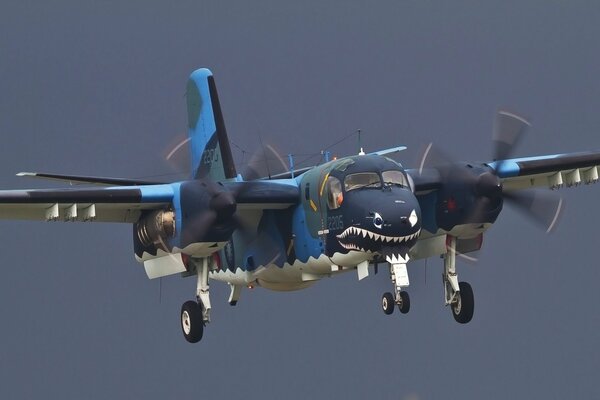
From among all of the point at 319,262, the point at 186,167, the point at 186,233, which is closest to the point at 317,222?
the point at 319,262

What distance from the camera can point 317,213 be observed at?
3638 cm

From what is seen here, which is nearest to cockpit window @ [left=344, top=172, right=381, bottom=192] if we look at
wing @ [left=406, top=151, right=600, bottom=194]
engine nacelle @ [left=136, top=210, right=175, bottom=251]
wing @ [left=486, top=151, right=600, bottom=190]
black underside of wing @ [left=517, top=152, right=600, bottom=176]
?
wing @ [left=406, top=151, right=600, bottom=194]

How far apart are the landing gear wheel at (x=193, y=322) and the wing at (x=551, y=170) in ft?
28.5

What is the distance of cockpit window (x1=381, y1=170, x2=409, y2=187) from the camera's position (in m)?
35.1

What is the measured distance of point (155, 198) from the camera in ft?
119

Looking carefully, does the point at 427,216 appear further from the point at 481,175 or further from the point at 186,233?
the point at 186,233

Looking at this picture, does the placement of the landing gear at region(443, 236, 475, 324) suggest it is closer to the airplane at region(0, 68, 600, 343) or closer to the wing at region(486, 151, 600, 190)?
the airplane at region(0, 68, 600, 343)

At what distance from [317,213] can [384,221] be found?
8.71 feet

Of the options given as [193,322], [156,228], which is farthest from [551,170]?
[156,228]

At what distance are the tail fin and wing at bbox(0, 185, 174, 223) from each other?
4.21 metres

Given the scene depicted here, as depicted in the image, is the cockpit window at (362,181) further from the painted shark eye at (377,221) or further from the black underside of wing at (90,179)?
the black underside of wing at (90,179)

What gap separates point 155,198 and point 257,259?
149 inches

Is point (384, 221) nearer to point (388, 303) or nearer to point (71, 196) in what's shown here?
point (388, 303)

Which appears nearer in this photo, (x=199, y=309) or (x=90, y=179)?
(x=90, y=179)
